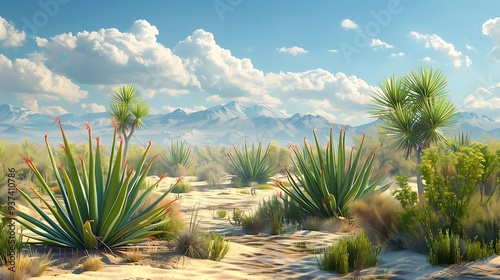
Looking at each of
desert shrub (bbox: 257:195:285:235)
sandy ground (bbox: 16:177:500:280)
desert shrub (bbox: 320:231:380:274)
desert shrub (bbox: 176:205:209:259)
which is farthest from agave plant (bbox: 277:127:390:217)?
desert shrub (bbox: 176:205:209:259)

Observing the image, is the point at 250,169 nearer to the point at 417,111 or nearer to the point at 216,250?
the point at 417,111

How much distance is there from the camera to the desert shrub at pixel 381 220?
324 inches

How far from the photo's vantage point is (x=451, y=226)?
760 centimetres

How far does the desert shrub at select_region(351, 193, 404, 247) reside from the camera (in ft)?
27.0

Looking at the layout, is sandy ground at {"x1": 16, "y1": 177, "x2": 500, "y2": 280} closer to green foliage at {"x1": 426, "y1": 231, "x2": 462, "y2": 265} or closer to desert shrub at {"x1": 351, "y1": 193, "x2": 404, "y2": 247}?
green foliage at {"x1": 426, "y1": 231, "x2": 462, "y2": 265}

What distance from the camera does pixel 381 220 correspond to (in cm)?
850

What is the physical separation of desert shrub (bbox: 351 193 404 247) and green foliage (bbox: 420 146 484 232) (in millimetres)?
702

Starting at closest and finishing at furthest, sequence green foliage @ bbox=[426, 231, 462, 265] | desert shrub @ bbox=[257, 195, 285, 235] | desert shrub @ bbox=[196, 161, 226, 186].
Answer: green foliage @ bbox=[426, 231, 462, 265] < desert shrub @ bbox=[257, 195, 285, 235] < desert shrub @ bbox=[196, 161, 226, 186]

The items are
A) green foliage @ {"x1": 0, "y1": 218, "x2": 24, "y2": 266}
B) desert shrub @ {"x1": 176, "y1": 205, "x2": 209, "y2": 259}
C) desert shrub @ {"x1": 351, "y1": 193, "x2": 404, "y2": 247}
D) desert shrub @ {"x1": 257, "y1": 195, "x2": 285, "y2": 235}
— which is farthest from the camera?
desert shrub @ {"x1": 257, "y1": 195, "x2": 285, "y2": 235}

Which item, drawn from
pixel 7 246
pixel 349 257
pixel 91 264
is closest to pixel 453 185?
pixel 349 257

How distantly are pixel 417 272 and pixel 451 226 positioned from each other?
4.58 feet

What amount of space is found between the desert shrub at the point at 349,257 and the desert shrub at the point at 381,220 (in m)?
1.15

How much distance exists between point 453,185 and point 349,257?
2.29m

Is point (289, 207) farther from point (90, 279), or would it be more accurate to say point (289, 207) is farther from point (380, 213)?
point (90, 279)
